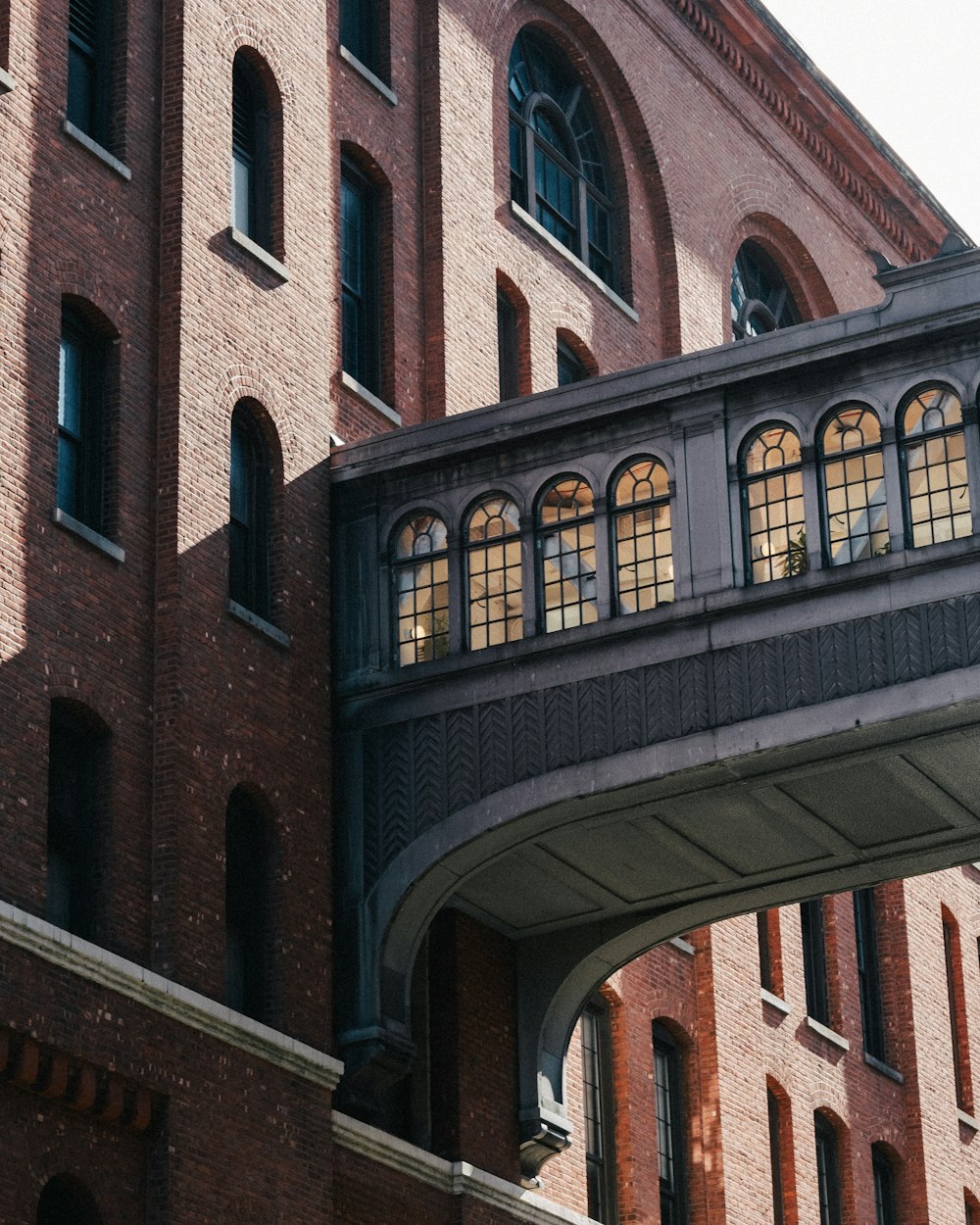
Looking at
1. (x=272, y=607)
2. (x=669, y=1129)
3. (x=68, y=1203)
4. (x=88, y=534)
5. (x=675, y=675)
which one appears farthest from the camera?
(x=669, y=1129)

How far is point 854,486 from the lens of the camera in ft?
82.2

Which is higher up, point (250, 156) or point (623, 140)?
point (623, 140)

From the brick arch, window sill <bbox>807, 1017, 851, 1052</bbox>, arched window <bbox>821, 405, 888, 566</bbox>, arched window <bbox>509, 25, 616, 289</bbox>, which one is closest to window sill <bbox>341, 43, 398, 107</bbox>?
the brick arch

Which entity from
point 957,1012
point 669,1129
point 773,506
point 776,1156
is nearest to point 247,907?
point 773,506

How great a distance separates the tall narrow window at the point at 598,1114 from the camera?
3045cm

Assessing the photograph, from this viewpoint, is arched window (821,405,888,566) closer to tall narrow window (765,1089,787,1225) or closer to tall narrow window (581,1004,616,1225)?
tall narrow window (581,1004,616,1225)

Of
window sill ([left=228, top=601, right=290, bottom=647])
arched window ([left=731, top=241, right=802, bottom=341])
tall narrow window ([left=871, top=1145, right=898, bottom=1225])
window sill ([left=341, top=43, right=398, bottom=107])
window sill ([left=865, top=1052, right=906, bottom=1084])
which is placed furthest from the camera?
arched window ([left=731, top=241, right=802, bottom=341])

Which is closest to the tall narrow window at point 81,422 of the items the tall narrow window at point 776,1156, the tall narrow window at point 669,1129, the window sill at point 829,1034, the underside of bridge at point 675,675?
the underside of bridge at point 675,675

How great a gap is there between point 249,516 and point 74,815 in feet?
13.5

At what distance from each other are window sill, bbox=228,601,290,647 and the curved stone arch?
11368mm

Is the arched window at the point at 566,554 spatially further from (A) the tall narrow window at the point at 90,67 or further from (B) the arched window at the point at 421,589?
(A) the tall narrow window at the point at 90,67

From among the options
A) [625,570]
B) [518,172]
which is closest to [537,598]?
[625,570]

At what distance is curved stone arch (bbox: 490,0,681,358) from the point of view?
35.9 meters

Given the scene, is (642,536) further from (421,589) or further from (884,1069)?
(884,1069)
